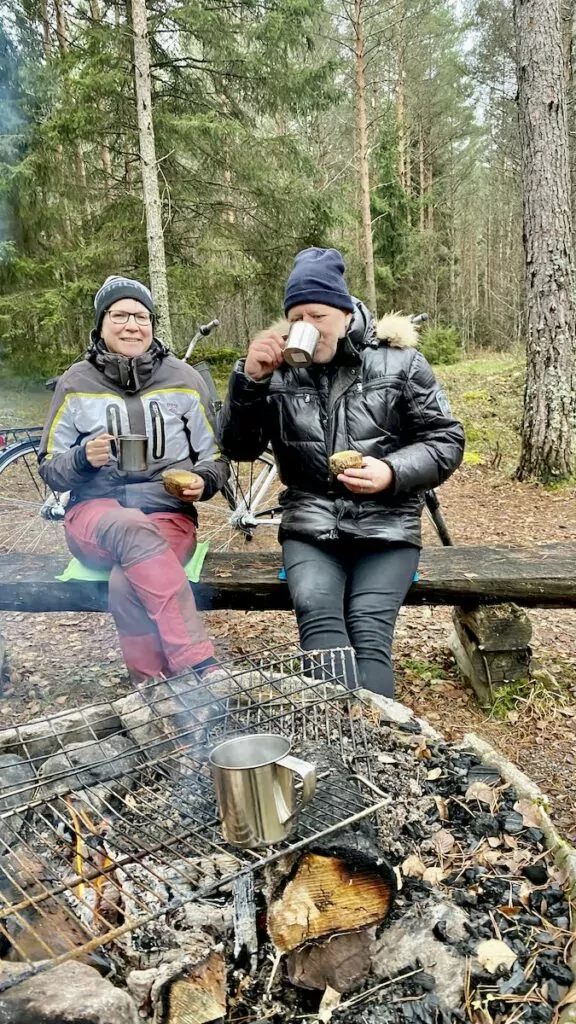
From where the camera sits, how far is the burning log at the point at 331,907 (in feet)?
3.76

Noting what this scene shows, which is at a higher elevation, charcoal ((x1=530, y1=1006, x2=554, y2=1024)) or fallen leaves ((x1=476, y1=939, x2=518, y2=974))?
fallen leaves ((x1=476, y1=939, x2=518, y2=974))

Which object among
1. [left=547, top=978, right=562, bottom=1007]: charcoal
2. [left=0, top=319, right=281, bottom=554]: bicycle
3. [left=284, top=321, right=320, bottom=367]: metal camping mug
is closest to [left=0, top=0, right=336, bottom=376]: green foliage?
[left=0, top=319, right=281, bottom=554]: bicycle

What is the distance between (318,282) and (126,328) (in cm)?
82

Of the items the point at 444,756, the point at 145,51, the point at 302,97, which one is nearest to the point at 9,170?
the point at 145,51

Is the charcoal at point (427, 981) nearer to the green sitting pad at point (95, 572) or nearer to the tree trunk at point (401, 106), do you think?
the green sitting pad at point (95, 572)

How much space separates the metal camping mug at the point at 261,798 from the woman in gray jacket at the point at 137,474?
1151 millimetres

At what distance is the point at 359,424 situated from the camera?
7.73 feet

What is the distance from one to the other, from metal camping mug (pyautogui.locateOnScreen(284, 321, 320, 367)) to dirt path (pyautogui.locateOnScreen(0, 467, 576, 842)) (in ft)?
5.09

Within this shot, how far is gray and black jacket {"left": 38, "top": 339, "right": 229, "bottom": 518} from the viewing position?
254 centimetres

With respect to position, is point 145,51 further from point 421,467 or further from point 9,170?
point 421,467

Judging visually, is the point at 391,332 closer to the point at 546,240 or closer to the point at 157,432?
the point at 157,432

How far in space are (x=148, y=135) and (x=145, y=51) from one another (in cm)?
88

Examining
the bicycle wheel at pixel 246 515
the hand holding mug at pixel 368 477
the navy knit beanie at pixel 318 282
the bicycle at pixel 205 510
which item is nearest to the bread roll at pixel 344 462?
the hand holding mug at pixel 368 477

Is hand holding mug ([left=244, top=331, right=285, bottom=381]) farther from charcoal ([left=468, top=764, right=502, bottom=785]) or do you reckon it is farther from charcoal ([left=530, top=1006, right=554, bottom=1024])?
charcoal ([left=530, top=1006, right=554, bottom=1024])
